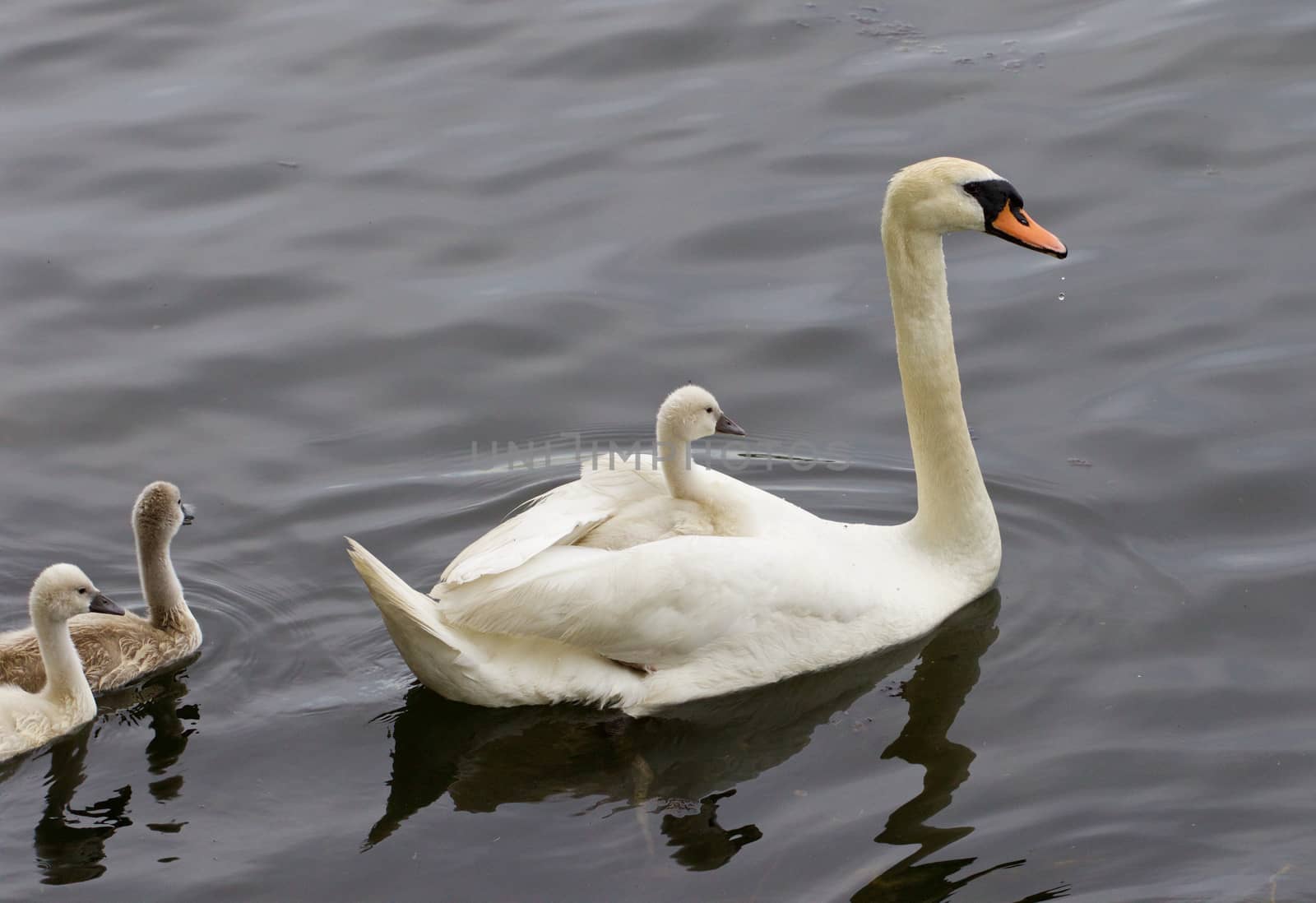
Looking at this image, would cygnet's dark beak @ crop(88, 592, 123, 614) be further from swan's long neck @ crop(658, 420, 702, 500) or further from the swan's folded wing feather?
swan's long neck @ crop(658, 420, 702, 500)

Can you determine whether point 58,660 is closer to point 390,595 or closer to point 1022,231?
point 390,595

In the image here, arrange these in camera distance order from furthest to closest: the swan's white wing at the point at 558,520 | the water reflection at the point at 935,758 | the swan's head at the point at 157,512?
the swan's head at the point at 157,512 < the swan's white wing at the point at 558,520 < the water reflection at the point at 935,758

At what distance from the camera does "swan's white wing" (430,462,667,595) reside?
693cm

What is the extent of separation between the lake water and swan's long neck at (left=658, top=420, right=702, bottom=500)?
90cm

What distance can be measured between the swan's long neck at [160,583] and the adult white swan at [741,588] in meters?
1.25

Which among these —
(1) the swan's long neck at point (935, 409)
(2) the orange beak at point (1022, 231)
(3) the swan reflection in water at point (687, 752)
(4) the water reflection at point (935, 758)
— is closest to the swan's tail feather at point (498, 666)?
(3) the swan reflection in water at point (687, 752)

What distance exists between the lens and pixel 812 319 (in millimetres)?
10047

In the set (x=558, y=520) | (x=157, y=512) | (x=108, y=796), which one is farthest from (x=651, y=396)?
(x=108, y=796)

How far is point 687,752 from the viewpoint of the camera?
683 centimetres

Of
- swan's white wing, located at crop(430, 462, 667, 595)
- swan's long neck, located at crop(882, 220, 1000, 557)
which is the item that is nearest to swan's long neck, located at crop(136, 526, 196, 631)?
swan's white wing, located at crop(430, 462, 667, 595)

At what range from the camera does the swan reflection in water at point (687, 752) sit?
633cm

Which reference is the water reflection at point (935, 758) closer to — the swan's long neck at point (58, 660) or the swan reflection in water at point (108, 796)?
the swan reflection in water at point (108, 796)

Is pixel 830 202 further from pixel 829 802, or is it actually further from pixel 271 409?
pixel 829 802

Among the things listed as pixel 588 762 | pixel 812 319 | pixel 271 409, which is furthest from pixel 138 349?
pixel 588 762
